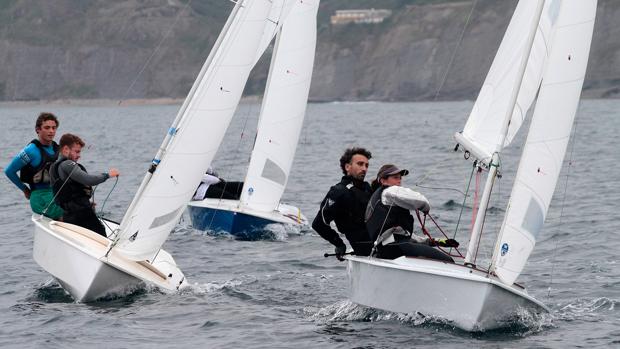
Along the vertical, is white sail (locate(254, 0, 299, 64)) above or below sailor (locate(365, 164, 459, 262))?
above

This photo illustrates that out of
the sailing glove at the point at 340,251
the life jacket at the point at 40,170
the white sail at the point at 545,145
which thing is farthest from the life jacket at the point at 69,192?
the white sail at the point at 545,145

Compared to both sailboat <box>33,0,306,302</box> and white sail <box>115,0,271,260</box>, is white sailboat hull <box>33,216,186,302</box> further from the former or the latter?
white sail <box>115,0,271,260</box>

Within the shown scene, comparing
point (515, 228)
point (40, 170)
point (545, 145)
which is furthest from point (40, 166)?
point (545, 145)

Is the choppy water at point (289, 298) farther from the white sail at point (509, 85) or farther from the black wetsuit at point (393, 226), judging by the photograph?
the white sail at point (509, 85)

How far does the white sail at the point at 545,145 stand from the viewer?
359 inches

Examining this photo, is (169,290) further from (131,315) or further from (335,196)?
(335,196)

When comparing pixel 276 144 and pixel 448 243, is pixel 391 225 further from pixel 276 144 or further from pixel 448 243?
pixel 276 144

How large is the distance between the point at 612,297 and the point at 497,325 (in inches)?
96.1

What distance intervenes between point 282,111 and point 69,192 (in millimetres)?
6254

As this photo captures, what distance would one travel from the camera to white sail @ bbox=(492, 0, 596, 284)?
9.12 meters

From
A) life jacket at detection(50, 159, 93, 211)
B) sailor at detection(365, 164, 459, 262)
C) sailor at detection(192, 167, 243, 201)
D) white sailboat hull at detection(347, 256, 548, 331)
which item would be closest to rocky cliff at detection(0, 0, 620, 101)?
sailor at detection(192, 167, 243, 201)

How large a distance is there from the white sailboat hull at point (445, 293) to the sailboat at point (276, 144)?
6626mm

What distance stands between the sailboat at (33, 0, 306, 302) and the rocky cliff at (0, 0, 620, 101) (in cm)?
9720

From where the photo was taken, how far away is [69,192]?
1105 centimetres
